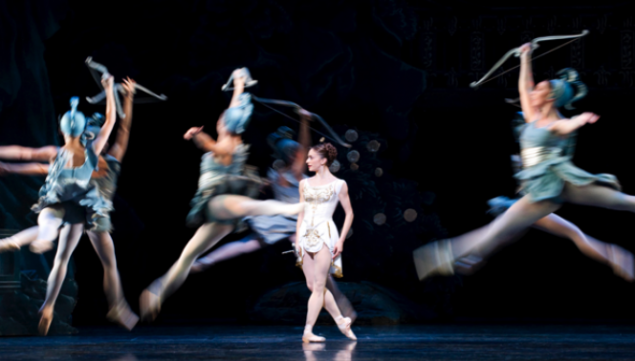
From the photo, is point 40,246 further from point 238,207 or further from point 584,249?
point 584,249

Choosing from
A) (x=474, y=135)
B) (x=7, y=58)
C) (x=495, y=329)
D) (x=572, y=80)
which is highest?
(x=7, y=58)

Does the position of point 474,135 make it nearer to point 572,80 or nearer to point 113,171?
point 572,80

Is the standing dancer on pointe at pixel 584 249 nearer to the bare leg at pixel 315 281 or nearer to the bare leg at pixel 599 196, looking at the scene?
the bare leg at pixel 599 196

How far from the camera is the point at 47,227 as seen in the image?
221 inches

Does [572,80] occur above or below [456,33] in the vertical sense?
below

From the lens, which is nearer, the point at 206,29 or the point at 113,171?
the point at 113,171

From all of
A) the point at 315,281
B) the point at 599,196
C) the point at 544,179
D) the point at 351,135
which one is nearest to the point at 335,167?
the point at 351,135

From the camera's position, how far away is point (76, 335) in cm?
607

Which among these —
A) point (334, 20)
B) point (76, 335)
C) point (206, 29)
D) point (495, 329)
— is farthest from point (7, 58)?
point (495, 329)

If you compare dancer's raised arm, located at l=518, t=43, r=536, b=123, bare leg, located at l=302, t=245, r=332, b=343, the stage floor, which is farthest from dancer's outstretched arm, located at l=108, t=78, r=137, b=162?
dancer's raised arm, located at l=518, t=43, r=536, b=123

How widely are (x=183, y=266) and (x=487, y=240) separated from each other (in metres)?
2.20

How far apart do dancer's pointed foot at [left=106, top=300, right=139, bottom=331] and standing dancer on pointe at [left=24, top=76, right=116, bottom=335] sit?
44 centimetres

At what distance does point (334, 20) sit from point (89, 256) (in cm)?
320

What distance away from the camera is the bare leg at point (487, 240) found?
507 centimetres
